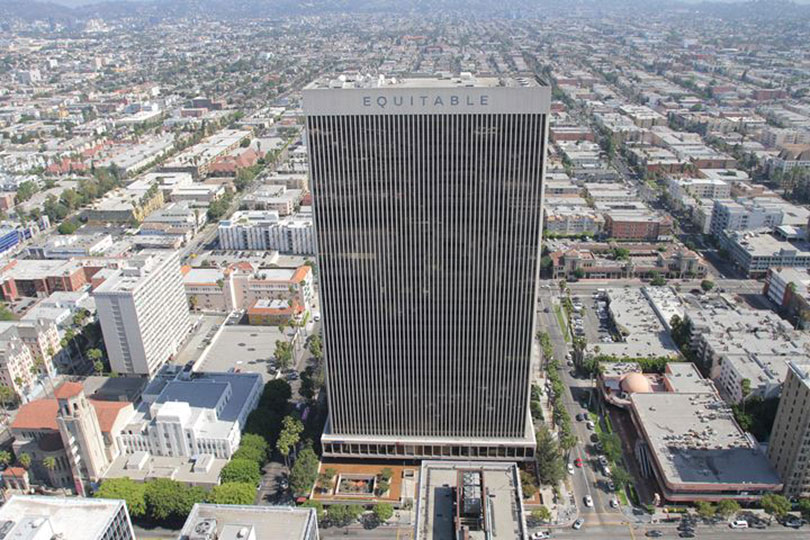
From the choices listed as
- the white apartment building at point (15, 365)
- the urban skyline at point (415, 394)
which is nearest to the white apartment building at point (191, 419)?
the urban skyline at point (415, 394)

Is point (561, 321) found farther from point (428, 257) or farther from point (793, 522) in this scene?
point (428, 257)

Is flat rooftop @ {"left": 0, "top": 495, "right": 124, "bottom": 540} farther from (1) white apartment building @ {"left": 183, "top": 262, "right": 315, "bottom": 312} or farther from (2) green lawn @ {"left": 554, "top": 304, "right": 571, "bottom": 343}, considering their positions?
(2) green lawn @ {"left": 554, "top": 304, "right": 571, "bottom": 343}

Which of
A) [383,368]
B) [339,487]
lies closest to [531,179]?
[383,368]

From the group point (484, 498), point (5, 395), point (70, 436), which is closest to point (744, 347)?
point (484, 498)

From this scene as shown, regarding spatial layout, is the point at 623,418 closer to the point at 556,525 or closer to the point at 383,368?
the point at 556,525

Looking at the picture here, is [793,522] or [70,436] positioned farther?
[70,436]

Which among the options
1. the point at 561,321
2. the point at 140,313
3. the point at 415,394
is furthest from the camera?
the point at 561,321
